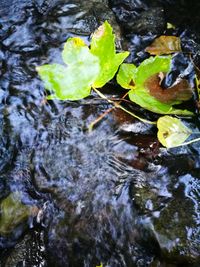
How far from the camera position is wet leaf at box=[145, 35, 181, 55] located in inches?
88.7

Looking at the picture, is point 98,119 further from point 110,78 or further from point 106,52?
point 106,52

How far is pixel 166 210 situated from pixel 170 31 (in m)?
1.23

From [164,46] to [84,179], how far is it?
98cm

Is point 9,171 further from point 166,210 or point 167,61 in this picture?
point 167,61

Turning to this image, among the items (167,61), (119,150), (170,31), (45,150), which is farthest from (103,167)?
(170,31)

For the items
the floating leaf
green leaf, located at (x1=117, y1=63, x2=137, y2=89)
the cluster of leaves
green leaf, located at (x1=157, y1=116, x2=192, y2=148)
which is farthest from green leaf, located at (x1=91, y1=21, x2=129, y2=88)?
the floating leaf

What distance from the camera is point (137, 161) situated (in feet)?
6.23

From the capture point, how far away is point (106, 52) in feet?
6.22

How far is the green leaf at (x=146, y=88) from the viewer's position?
1947 mm

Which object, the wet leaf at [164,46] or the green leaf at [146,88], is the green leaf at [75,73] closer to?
the green leaf at [146,88]

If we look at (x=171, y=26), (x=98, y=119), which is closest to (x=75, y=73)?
(x=98, y=119)

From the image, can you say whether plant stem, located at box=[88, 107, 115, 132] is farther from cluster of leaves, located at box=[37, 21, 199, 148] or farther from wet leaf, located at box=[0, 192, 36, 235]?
wet leaf, located at box=[0, 192, 36, 235]

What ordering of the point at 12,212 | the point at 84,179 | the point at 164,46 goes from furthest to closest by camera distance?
the point at 164,46 < the point at 84,179 < the point at 12,212

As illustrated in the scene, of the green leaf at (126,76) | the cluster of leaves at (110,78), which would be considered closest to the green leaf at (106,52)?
the cluster of leaves at (110,78)
